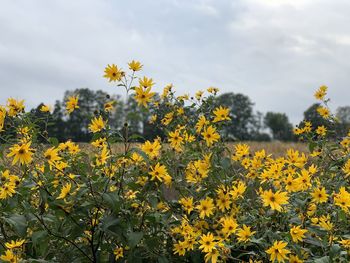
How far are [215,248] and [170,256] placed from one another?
541mm

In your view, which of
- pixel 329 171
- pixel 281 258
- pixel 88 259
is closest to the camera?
pixel 281 258

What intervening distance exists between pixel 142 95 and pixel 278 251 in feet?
3.43

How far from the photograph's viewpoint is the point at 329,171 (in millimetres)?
3723

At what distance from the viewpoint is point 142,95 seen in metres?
2.63

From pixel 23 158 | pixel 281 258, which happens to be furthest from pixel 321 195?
pixel 23 158

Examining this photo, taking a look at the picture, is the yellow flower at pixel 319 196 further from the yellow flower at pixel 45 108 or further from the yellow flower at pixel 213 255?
the yellow flower at pixel 45 108

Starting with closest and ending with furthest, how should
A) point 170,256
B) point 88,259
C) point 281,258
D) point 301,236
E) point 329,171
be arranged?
point 281,258
point 301,236
point 88,259
point 170,256
point 329,171

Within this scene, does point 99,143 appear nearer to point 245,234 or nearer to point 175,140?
point 175,140

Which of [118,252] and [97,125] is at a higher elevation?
[97,125]

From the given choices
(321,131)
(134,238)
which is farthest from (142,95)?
(321,131)

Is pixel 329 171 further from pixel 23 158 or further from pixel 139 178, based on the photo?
pixel 23 158

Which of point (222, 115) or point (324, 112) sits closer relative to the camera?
point (222, 115)

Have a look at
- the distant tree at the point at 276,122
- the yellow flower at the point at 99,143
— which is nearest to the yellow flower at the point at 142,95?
the yellow flower at the point at 99,143

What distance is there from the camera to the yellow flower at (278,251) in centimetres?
232
